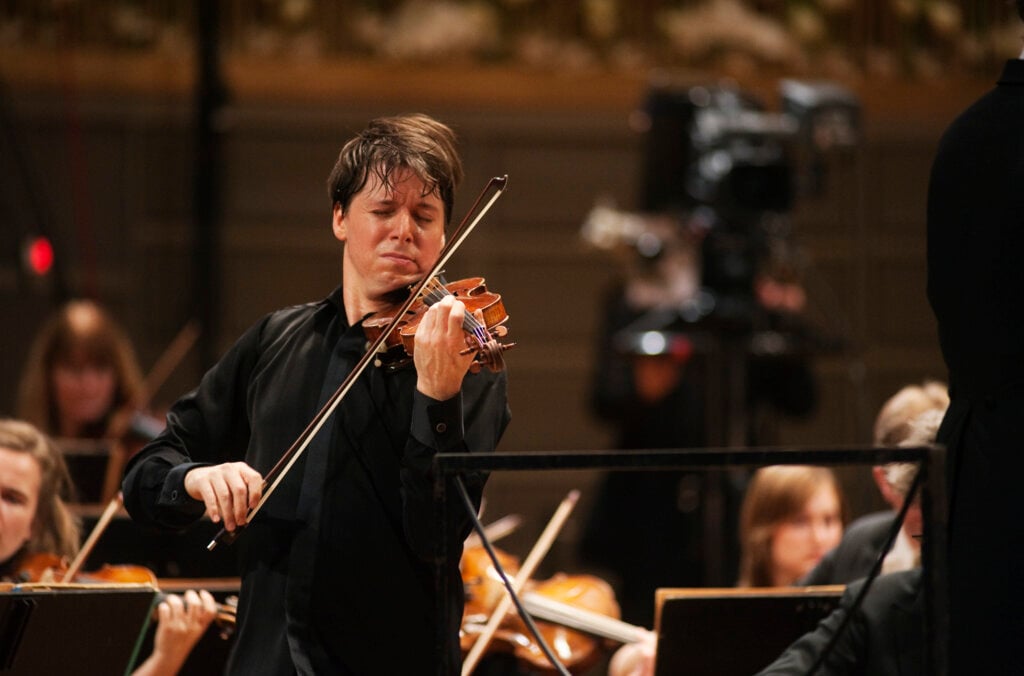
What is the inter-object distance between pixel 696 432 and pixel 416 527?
3410 millimetres

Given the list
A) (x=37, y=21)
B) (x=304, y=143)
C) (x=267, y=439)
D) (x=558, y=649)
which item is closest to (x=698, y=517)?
(x=558, y=649)

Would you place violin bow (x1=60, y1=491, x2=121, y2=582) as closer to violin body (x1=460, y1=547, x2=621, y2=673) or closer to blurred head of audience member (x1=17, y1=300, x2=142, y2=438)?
violin body (x1=460, y1=547, x2=621, y2=673)

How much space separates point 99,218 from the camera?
6141 mm

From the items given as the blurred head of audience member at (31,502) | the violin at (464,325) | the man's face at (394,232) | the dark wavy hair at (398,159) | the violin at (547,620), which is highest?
the dark wavy hair at (398,159)

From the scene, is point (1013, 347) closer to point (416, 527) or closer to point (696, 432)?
point (416, 527)

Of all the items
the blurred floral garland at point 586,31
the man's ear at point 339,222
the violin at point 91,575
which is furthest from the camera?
the blurred floral garland at point 586,31

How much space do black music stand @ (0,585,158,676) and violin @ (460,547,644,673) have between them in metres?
0.80

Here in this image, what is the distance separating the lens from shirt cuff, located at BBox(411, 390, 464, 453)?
1.75 meters

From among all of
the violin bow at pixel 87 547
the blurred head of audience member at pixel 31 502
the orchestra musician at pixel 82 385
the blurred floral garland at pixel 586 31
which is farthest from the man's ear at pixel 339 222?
the blurred floral garland at pixel 586 31

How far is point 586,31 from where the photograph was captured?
618cm

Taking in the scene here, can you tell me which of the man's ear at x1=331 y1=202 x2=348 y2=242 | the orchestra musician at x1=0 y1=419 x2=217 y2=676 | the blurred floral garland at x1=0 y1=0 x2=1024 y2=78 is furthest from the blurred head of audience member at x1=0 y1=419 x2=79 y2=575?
the blurred floral garland at x1=0 y1=0 x2=1024 y2=78

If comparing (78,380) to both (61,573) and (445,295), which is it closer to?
(61,573)

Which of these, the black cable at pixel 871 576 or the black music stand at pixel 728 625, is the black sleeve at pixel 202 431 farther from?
the black cable at pixel 871 576

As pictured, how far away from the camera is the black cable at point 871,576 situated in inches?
61.1
